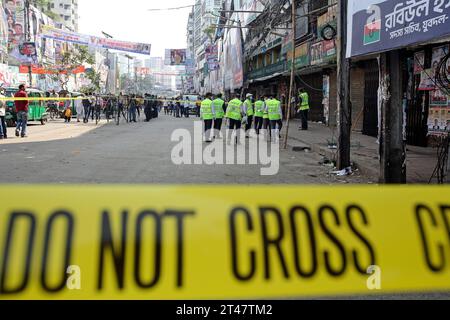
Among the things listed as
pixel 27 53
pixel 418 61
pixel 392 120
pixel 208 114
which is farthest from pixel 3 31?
pixel 392 120

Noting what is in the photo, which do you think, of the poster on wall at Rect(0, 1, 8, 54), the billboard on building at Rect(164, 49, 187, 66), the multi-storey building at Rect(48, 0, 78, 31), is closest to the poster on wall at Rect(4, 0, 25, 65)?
the poster on wall at Rect(0, 1, 8, 54)

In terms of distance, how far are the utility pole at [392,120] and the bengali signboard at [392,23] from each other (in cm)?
35

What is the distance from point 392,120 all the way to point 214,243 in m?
6.12

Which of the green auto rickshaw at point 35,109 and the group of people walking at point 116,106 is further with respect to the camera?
the group of people walking at point 116,106

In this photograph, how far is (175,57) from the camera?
91.5 metres

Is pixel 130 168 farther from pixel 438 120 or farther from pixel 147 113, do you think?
pixel 147 113

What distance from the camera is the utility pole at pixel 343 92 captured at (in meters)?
8.88

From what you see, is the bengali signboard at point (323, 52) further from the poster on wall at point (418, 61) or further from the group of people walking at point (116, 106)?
the group of people walking at point (116, 106)

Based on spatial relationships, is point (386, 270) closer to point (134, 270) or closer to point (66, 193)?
point (134, 270)

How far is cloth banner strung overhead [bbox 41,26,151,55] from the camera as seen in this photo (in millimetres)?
37719

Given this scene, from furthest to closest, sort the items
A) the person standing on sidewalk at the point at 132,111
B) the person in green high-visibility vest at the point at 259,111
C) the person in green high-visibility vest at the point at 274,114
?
the person standing on sidewalk at the point at 132,111, the person in green high-visibility vest at the point at 259,111, the person in green high-visibility vest at the point at 274,114

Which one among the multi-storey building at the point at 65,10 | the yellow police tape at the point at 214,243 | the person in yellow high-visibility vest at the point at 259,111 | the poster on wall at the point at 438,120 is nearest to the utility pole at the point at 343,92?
the poster on wall at the point at 438,120

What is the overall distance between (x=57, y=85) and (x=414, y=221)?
183 feet
